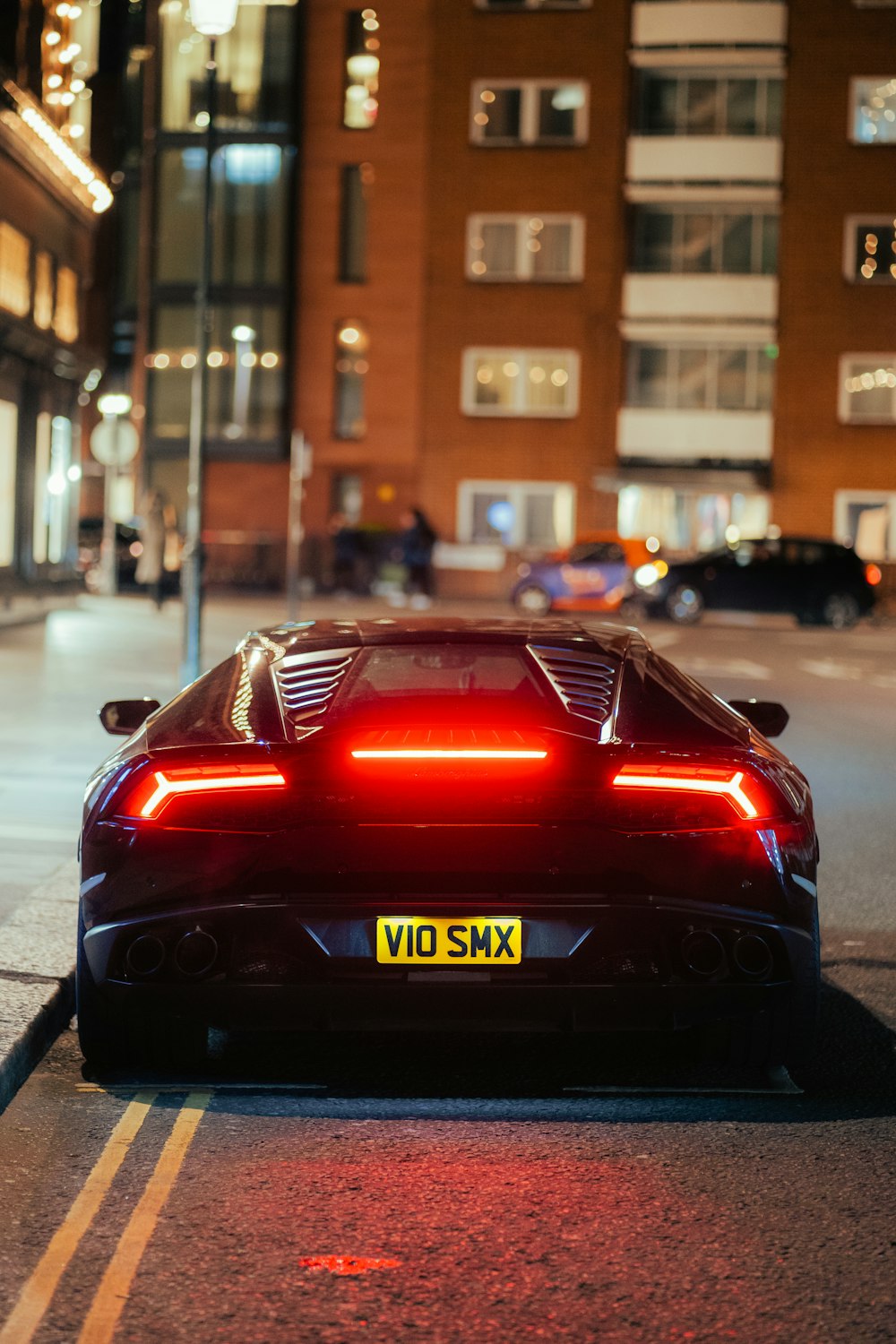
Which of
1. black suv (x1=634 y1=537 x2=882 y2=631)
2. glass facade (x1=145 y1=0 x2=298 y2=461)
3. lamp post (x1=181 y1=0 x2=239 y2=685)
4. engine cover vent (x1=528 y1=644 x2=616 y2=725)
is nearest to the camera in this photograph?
engine cover vent (x1=528 y1=644 x2=616 y2=725)

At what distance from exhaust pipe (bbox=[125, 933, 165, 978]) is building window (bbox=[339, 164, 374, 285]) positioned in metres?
46.2

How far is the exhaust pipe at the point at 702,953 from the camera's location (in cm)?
514

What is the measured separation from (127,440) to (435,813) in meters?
24.0

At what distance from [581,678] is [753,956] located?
1.15m

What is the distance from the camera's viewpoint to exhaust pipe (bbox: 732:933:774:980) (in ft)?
17.0

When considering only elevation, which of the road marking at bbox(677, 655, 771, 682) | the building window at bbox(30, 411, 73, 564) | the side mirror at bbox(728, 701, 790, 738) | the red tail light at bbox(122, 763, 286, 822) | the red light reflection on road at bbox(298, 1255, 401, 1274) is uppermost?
the building window at bbox(30, 411, 73, 564)

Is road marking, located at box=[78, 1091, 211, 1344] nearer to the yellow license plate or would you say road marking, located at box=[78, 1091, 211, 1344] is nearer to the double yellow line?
the double yellow line

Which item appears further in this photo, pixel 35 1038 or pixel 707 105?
pixel 707 105

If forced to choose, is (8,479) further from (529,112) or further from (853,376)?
(853,376)

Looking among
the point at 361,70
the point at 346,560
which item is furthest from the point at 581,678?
the point at 361,70

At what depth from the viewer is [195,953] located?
5.15 meters

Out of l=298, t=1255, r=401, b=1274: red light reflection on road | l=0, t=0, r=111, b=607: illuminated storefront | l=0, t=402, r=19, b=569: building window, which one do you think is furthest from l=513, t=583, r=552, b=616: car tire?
l=298, t=1255, r=401, b=1274: red light reflection on road

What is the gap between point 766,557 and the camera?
37.3 metres

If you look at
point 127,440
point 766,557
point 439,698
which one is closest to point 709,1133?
point 439,698
